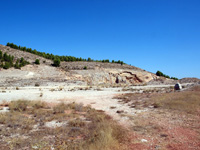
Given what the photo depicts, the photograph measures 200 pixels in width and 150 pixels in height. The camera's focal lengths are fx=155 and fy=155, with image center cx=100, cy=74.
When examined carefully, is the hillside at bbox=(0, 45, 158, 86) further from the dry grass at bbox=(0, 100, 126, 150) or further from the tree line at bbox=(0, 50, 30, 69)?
the dry grass at bbox=(0, 100, 126, 150)

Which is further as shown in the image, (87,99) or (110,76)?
(110,76)

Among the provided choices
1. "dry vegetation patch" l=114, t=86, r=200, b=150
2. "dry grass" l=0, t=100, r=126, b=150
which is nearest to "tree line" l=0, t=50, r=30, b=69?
"dry grass" l=0, t=100, r=126, b=150

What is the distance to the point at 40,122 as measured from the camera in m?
7.26

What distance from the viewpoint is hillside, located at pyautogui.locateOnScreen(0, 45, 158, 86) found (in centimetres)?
3406

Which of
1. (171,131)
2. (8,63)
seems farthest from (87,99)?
(8,63)

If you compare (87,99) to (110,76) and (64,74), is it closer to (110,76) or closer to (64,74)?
(64,74)

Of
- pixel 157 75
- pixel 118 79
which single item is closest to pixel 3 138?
pixel 118 79

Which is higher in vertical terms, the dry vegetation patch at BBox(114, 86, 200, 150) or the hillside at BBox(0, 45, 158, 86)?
the hillside at BBox(0, 45, 158, 86)

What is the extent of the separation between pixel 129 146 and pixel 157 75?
5990 cm

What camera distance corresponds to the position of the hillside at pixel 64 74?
1341 inches

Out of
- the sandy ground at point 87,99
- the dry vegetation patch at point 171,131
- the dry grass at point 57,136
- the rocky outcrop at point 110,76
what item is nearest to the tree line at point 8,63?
the rocky outcrop at point 110,76

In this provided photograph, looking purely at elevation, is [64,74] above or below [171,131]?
above

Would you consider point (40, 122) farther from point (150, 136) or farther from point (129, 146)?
point (150, 136)

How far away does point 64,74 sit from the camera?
42594mm
